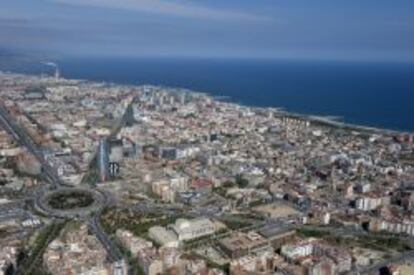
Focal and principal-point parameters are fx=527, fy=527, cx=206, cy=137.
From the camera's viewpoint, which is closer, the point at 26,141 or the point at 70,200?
the point at 70,200

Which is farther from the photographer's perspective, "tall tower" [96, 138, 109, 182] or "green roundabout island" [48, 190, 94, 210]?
"tall tower" [96, 138, 109, 182]

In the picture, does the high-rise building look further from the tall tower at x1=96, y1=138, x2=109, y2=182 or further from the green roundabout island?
the green roundabout island

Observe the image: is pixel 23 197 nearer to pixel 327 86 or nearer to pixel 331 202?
pixel 331 202

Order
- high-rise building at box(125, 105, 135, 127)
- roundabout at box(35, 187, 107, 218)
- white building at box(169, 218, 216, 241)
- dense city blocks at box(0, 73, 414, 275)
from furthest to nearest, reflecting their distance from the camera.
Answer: high-rise building at box(125, 105, 135, 127) < roundabout at box(35, 187, 107, 218) < white building at box(169, 218, 216, 241) < dense city blocks at box(0, 73, 414, 275)

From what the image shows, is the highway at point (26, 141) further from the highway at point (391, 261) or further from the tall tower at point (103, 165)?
the highway at point (391, 261)

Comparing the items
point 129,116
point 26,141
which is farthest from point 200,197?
point 129,116

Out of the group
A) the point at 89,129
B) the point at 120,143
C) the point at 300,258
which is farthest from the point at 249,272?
the point at 89,129

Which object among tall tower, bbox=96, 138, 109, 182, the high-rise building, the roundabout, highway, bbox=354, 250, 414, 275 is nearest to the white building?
the roundabout

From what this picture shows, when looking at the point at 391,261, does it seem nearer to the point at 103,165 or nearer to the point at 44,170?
the point at 103,165

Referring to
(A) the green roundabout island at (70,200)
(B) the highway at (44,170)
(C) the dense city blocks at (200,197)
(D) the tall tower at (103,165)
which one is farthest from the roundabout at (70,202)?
(D) the tall tower at (103,165)
